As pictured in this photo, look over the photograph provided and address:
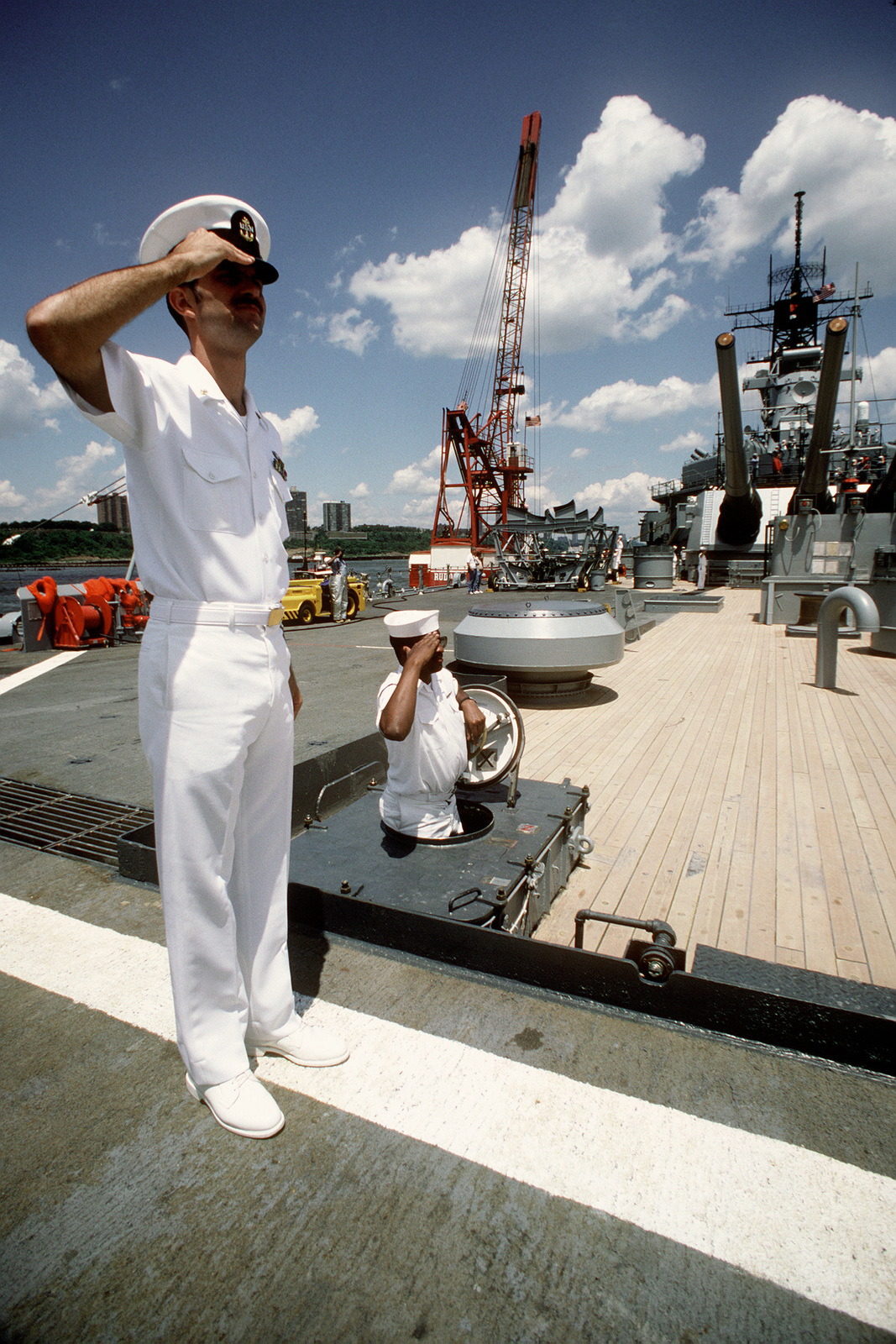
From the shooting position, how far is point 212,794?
1.54 meters

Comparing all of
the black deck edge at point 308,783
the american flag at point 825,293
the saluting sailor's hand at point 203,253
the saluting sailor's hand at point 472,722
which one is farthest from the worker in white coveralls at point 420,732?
the american flag at point 825,293

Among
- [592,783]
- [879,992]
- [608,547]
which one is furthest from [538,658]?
[608,547]

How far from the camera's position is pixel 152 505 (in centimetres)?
154

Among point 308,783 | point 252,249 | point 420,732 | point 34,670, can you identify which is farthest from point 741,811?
point 34,670

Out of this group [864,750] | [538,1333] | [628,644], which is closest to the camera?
[538,1333]

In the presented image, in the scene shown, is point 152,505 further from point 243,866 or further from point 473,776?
point 473,776

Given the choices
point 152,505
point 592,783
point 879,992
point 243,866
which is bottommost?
point 592,783

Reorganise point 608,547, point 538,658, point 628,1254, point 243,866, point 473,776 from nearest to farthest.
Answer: point 628,1254 → point 243,866 → point 473,776 → point 538,658 → point 608,547

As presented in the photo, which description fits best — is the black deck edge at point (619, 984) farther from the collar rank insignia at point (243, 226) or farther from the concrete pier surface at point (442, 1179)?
the collar rank insignia at point (243, 226)

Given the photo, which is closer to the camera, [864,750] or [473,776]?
[473,776]

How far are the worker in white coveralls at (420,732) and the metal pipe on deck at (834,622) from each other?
18.3 ft

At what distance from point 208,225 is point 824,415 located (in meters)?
13.3

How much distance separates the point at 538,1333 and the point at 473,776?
2.42 meters

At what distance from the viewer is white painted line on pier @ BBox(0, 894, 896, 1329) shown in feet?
4.10
